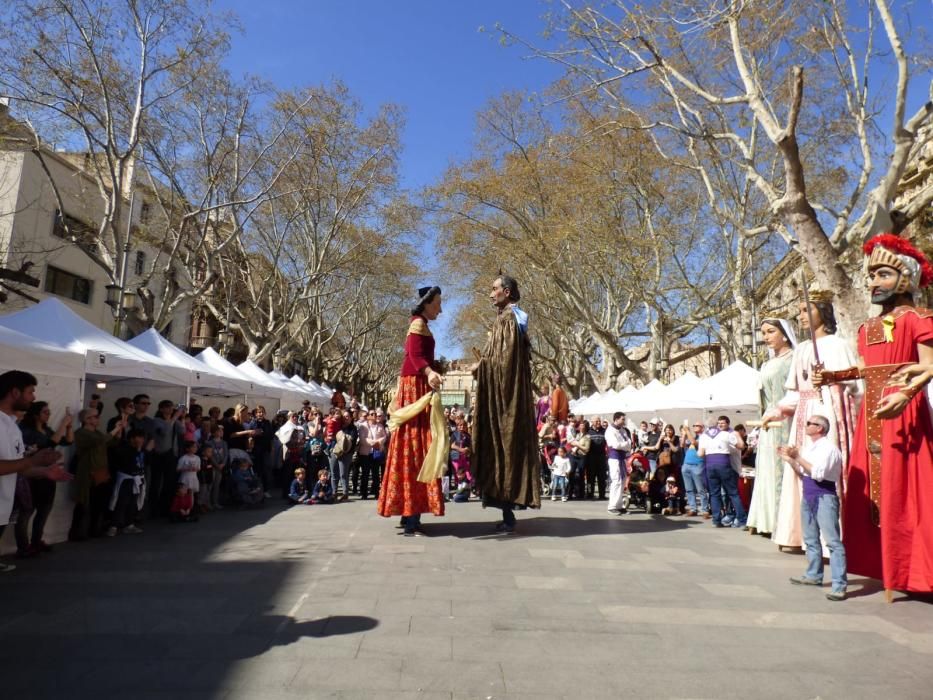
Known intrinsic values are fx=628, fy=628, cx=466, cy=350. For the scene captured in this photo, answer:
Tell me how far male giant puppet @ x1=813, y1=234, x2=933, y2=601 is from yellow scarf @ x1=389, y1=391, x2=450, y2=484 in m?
3.14

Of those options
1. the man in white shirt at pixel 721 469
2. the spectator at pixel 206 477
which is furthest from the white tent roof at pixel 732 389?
the spectator at pixel 206 477

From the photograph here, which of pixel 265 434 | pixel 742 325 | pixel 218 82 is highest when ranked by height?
pixel 218 82

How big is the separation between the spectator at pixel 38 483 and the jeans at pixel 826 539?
635 centimetres

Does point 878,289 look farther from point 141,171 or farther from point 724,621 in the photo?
point 141,171

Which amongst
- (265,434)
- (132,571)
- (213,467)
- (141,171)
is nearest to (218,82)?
(141,171)

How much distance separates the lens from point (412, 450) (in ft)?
19.9

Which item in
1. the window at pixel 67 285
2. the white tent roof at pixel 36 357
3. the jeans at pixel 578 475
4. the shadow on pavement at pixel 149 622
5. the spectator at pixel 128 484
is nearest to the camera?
the shadow on pavement at pixel 149 622

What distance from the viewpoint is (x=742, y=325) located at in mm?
18062

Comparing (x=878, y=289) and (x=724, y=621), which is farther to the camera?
(x=878, y=289)

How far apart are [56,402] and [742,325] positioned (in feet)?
55.1

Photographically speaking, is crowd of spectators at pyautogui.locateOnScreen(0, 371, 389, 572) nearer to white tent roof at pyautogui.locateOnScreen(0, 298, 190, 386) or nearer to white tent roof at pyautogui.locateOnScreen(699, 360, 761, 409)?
white tent roof at pyautogui.locateOnScreen(0, 298, 190, 386)

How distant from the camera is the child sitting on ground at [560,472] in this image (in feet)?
39.2

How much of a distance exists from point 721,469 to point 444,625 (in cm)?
635

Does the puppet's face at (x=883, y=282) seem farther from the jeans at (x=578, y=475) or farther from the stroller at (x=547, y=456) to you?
the stroller at (x=547, y=456)
